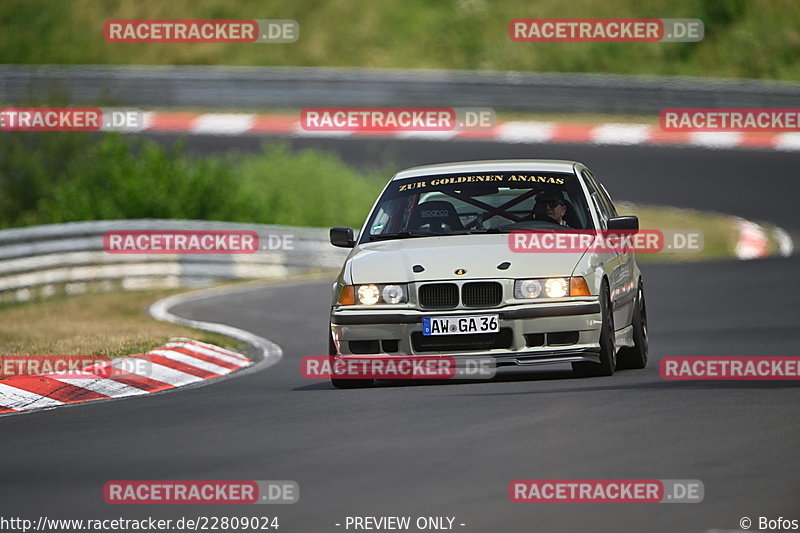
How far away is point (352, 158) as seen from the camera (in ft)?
100

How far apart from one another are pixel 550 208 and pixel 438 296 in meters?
1.43

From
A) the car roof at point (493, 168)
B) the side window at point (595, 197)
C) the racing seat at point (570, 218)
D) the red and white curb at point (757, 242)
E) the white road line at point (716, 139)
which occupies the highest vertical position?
the white road line at point (716, 139)

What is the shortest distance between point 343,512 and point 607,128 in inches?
993

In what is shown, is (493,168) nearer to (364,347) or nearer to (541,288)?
(541,288)

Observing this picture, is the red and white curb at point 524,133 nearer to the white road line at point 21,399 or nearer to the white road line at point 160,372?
the white road line at point 160,372

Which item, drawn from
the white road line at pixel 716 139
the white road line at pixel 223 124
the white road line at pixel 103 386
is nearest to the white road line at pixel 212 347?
the white road line at pixel 103 386

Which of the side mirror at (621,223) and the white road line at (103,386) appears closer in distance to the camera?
the side mirror at (621,223)

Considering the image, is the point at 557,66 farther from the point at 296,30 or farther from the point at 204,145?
the point at 204,145

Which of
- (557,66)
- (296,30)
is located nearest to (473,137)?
(557,66)

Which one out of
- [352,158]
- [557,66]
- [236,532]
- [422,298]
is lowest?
[236,532]

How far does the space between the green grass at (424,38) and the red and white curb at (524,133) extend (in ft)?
19.2

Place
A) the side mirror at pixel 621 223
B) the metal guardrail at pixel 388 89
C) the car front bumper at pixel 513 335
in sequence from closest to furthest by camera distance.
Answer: the car front bumper at pixel 513 335, the side mirror at pixel 621 223, the metal guardrail at pixel 388 89

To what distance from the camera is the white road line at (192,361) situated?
43.9ft

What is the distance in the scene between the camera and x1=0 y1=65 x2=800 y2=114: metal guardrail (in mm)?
30922
